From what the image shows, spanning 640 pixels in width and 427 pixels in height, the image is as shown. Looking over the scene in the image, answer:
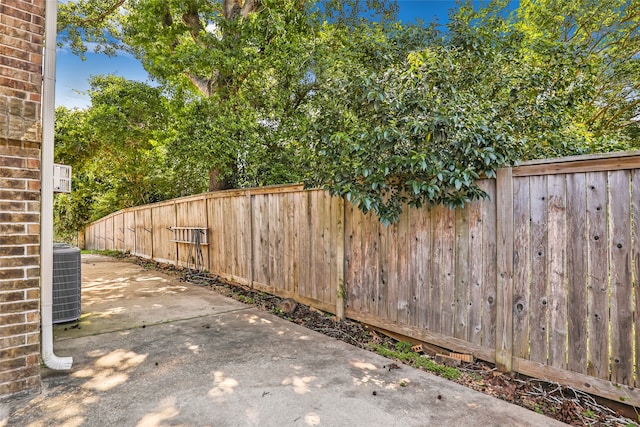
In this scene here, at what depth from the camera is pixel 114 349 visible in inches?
129

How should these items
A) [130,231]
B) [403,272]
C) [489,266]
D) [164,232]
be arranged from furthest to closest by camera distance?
[130,231], [164,232], [403,272], [489,266]

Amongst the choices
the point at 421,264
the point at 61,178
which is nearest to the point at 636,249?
the point at 421,264

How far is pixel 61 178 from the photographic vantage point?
2.85 metres

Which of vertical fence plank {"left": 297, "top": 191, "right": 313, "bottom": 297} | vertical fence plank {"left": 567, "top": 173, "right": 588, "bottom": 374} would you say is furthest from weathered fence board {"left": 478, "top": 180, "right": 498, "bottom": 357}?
vertical fence plank {"left": 297, "top": 191, "right": 313, "bottom": 297}

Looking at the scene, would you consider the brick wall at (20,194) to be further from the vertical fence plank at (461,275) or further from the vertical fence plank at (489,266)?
the vertical fence plank at (489,266)

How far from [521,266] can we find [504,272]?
0.43ft

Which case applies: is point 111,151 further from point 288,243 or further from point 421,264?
point 421,264

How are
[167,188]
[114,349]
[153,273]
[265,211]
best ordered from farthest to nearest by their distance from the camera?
1. [167,188]
2. [153,273]
3. [265,211]
4. [114,349]

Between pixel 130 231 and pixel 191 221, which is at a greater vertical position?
pixel 191 221

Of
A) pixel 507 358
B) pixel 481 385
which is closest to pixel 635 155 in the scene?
pixel 507 358

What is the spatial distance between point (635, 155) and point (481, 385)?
1841 millimetres

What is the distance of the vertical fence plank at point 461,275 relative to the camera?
2.96 m

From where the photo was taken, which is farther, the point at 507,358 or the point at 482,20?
the point at 482,20

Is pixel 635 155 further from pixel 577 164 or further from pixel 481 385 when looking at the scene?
pixel 481 385
